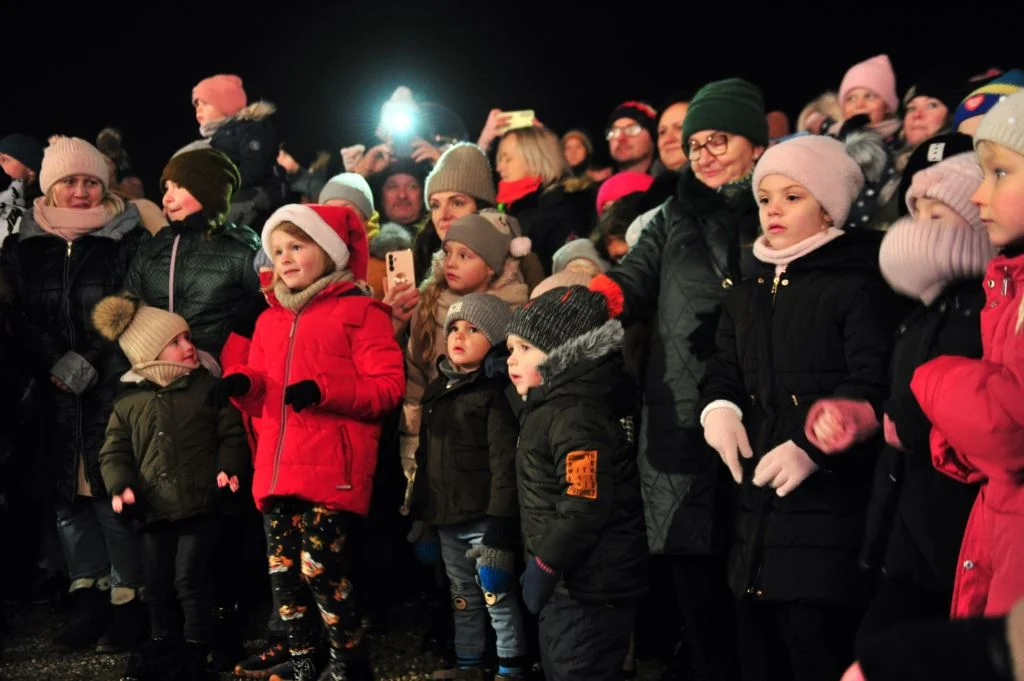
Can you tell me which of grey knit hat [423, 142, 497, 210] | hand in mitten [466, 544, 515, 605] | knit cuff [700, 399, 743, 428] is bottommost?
hand in mitten [466, 544, 515, 605]

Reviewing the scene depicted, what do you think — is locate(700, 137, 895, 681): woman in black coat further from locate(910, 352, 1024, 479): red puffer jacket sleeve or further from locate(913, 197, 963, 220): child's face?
locate(910, 352, 1024, 479): red puffer jacket sleeve

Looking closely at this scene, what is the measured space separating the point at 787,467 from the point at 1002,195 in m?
0.88

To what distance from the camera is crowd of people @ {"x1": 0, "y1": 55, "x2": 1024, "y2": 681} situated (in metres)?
2.38

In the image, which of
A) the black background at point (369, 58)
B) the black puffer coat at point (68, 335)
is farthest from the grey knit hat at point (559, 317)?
the black background at point (369, 58)

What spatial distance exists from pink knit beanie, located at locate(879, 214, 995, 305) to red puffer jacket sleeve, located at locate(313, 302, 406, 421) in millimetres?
1977

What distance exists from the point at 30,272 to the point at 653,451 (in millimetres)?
3139

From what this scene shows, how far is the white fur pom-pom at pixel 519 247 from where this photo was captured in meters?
4.44

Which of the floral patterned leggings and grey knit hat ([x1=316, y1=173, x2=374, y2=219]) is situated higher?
grey knit hat ([x1=316, y1=173, x2=374, y2=219])

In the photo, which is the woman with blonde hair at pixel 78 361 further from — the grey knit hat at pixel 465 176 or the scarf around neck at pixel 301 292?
the grey knit hat at pixel 465 176

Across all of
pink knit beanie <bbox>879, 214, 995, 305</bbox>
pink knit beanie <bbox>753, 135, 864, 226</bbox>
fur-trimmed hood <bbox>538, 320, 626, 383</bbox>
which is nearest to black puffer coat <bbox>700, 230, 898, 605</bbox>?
pink knit beanie <bbox>753, 135, 864, 226</bbox>

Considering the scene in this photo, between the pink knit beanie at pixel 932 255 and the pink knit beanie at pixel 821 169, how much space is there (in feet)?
1.32

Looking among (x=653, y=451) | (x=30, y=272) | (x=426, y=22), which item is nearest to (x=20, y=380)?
(x=30, y=272)

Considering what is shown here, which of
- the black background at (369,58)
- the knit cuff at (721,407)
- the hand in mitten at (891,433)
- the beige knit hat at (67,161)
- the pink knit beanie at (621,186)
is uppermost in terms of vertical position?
the black background at (369,58)

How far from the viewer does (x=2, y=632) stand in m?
4.71
